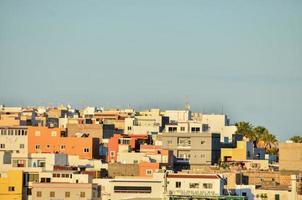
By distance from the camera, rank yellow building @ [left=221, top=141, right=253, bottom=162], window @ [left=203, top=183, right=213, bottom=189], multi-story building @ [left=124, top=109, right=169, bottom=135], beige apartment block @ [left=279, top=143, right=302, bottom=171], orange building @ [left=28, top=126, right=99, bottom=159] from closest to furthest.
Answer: window @ [left=203, top=183, right=213, bottom=189]
beige apartment block @ [left=279, top=143, right=302, bottom=171]
orange building @ [left=28, top=126, right=99, bottom=159]
yellow building @ [left=221, top=141, right=253, bottom=162]
multi-story building @ [left=124, top=109, right=169, bottom=135]

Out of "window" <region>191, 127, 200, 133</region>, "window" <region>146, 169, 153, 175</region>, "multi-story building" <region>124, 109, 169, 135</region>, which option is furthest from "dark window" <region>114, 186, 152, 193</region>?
"multi-story building" <region>124, 109, 169, 135</region>

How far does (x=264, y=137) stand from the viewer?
13475 centimetres

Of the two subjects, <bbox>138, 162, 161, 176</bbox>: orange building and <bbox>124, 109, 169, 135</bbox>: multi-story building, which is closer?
<bbox>138, 162, 161, 176</bbox>: orange building

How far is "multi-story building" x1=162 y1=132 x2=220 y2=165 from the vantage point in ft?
364

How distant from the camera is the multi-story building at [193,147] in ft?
364

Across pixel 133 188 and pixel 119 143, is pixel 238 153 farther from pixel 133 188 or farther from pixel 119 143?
pixel 133 188

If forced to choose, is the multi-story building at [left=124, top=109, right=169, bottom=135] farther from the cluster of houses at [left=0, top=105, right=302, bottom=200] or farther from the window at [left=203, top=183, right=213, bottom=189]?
the window at [left=203, top=183, right=213, bottom=189]

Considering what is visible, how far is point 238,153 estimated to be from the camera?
378 feet

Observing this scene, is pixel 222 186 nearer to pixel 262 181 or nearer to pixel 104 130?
pixel 262 181

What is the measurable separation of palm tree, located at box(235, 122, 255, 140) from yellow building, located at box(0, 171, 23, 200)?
48428mm

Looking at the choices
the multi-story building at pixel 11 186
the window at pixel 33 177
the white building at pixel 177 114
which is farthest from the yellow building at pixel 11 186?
the white building at pixel 177 114

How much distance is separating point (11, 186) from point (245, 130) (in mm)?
51676

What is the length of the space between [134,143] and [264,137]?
2366cm

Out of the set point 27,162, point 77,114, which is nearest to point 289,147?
point 27,162
